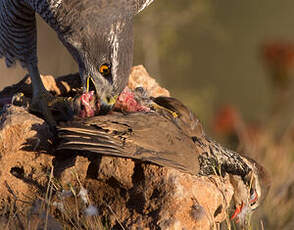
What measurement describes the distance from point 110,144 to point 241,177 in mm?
730

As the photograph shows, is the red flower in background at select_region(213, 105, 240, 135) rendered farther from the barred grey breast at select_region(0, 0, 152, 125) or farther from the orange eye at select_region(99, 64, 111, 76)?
the orange eye at select_region(99, 64, 111, 76)

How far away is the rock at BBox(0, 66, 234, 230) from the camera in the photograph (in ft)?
7.07

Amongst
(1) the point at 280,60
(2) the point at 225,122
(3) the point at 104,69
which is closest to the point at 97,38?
(3) the point at 104,69

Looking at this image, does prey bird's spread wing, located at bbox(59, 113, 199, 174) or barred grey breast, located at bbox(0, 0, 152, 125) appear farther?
barred grey breast, located at bbox(0, 0, 152, 125)

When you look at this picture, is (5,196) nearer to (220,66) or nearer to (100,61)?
(100,61)

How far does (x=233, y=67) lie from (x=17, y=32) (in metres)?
11.3

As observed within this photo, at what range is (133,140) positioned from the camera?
217cm

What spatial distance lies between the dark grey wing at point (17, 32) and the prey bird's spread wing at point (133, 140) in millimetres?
1351

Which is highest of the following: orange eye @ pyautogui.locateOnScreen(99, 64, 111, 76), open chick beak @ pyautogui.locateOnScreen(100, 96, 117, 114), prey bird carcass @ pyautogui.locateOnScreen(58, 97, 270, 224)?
orange eye @ pyautogui.locateOnScreen(99, 64, 111, 76)

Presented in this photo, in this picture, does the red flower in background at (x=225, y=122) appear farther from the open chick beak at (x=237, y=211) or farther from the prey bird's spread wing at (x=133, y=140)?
the prey bird's spread wing at (x=133, y=140)

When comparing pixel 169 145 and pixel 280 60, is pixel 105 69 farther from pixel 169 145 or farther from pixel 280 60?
pixel 280 60

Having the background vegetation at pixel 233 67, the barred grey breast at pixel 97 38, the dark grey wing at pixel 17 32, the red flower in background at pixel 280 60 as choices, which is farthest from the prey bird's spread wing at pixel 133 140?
the red flower in background at pixel 280 60

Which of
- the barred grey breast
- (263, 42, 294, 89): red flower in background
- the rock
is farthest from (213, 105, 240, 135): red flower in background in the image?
the rock

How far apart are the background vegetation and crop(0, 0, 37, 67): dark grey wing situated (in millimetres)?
1412
